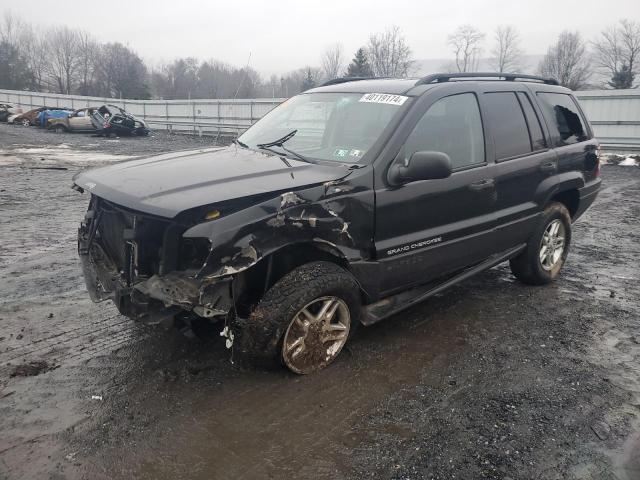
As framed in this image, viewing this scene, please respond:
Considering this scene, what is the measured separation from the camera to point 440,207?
12.8 ft

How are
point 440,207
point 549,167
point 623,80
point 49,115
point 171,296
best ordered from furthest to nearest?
point 623,80 < point 49,115 < point 549,167 < point 440,207 < point 171,296

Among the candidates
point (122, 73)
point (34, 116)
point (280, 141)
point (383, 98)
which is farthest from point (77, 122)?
point (122, 73)

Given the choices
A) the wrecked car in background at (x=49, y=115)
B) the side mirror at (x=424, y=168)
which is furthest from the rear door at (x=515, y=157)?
the wrecked car in background at (x=49, y=115)

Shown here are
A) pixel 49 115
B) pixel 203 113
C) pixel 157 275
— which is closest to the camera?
pixel 157 275

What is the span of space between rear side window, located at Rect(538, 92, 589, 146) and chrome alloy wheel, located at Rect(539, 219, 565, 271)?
85 centimetres

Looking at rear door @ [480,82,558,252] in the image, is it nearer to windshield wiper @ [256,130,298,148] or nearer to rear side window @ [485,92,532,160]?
rear side window @ [485,92,532,160]

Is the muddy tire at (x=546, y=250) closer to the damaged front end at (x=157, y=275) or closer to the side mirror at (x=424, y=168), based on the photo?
the side mirror at (x=424, y=168)

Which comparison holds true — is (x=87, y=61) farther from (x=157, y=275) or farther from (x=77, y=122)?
(x=157, y=275)

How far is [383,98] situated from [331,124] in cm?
46

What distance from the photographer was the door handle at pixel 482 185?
412cm

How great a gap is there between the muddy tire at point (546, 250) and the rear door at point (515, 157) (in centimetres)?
19

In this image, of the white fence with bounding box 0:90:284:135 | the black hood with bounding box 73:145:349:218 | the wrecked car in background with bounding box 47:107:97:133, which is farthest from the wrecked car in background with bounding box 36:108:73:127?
the black hood with bounding box 73:145:349:218

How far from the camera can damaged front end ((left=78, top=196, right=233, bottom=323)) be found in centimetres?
292

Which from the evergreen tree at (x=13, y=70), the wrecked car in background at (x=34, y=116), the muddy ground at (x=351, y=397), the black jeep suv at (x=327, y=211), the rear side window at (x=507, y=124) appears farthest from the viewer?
the evergreen tree at (x=13, y=70)
